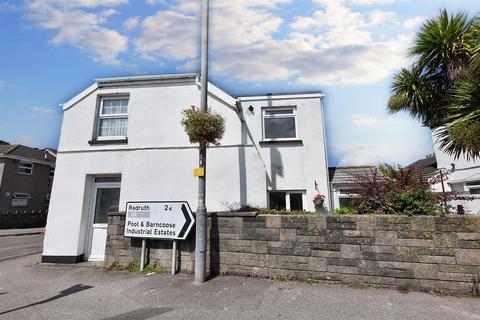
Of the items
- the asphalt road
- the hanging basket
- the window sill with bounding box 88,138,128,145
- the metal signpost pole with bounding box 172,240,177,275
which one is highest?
the window sill with bounding box 88,138,128,145

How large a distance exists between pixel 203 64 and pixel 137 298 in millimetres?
5065

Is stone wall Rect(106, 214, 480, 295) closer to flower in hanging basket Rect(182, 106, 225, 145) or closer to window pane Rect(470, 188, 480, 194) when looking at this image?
flower in hanging basket Rect(182, 106, 225, 145)

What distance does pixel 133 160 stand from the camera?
7.52 m

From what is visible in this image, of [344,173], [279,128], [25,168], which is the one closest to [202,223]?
[279,128]

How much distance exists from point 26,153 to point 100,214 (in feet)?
72.3

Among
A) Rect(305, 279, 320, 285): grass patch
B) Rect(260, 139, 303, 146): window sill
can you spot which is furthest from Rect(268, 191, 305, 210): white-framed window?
Rect(305, 279, 320, 285): grass patch

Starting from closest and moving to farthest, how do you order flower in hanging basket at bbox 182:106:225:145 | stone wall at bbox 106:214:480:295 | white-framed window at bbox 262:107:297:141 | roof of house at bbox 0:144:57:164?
stone wall at bbox 106:214:480:295
flower in hanging basket at bbox 182:106:225:145
white-framed window at bbox 262:107:297:141
roof of house at bbox 0:144:57:164

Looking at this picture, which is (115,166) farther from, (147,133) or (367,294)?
(367,294)

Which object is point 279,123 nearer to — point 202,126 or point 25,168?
point 202,126

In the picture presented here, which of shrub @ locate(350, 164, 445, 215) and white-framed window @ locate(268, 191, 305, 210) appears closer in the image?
shrub @ locate(350, 164, 445, 215)

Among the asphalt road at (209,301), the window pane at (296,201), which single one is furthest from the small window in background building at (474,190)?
the asphalt road at (209,301)

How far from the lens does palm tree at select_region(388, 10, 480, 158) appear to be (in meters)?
5.88

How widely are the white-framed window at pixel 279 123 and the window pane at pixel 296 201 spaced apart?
2237 millimetres

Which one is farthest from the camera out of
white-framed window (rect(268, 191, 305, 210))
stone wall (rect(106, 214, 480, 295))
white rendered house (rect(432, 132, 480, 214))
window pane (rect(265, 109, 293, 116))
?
white rendered house (rect(432, 132, 480, 214))
